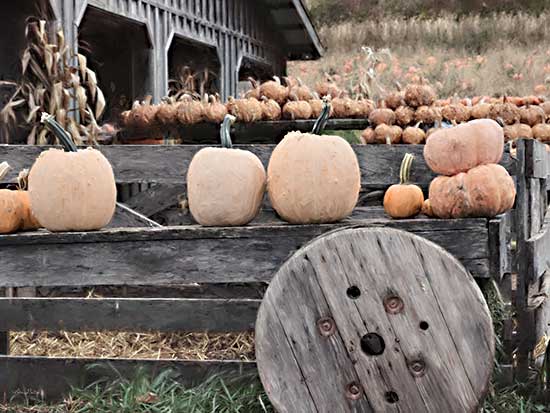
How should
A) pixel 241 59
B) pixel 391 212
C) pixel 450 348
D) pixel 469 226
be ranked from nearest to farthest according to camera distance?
pixel 450 348
pixel 469 226
pixel 391 212
pixel 241 59

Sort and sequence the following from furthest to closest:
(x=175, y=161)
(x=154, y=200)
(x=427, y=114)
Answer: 1. (x=427, y=114)
2. (x=154, y=200)
3. (x=175, y=161)

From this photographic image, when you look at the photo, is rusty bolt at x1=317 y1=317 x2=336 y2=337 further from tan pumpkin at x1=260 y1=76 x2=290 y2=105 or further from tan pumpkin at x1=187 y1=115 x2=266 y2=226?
tan pumpkin at x1=260 y1=76 x2=290 y2=105

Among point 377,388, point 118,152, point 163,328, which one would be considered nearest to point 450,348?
point 377,388

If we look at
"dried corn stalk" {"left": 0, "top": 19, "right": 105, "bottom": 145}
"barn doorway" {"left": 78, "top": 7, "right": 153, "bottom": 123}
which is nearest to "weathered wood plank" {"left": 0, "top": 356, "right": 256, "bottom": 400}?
"dried corn stalk" {"left": 0, "top": 19, "right": 105, "bottom": 145}

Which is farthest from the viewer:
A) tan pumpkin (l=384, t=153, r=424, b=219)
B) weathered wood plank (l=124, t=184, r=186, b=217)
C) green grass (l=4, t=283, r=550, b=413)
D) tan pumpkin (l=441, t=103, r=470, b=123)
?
tan pumpkin (l=441, t=103, r=470, b=123)

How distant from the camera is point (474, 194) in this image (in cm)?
263

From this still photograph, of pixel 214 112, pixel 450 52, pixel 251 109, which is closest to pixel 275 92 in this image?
pixel 251 109

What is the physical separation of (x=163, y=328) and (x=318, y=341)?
1.48 m

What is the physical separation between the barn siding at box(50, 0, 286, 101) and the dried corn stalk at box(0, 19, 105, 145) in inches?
11.4

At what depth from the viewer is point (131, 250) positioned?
2.56 meters

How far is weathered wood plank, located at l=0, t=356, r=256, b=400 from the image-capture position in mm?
3338

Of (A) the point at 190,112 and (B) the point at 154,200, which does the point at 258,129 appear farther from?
(B) the point at 154,200

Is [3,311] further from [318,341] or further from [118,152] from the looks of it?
[318,341]

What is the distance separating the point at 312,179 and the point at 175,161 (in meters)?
1.33
